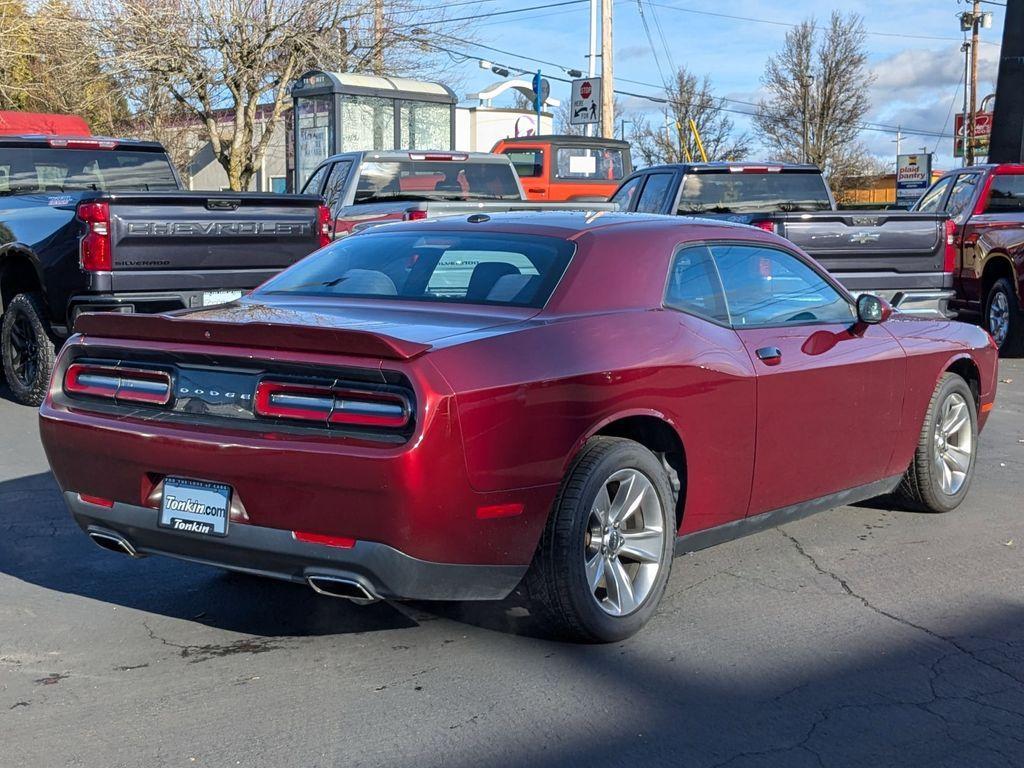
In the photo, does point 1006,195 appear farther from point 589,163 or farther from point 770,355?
point 589,163

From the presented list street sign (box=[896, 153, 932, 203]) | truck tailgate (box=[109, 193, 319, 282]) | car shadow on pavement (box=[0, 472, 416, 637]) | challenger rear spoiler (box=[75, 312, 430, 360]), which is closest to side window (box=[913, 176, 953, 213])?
truck tailgate (box=[109, 193, 319, 282])

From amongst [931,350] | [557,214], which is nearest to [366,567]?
[557,214]

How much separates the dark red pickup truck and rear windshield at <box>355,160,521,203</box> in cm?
518

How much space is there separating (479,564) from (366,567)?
385 millimetres

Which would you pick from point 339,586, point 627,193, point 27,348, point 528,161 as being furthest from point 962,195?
point 528,161

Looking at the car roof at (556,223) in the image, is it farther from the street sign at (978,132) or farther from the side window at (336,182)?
the street sign at (978,132)

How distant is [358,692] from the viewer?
4.16 metres

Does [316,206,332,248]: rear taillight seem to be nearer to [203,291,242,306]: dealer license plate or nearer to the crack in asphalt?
[203,291,242,306]: dealer license plate

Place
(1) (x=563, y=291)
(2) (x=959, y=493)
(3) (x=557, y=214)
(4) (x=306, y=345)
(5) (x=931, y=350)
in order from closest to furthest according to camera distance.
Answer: (4) (x=306, y=345), (1) (x=563, y=291), (3) (x=557, y=214), (5) (x=931, y=350), (2) (x=959, y=493)

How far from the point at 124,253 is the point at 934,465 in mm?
5890

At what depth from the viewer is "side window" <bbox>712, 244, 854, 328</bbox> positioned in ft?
18.0

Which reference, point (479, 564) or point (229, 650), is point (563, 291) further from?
point (229, 650)

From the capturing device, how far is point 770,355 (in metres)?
5.34

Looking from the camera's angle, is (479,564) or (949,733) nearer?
(949,733)
